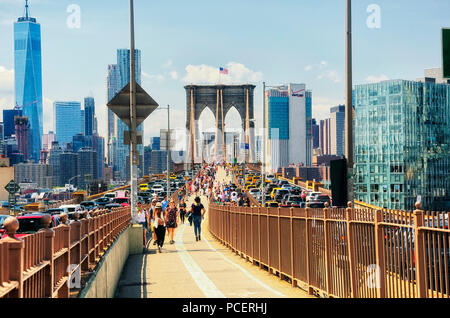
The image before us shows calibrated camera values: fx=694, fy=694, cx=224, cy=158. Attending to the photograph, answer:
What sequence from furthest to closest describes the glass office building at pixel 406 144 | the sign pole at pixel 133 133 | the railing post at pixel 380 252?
the glass office building at pixel 406 144 < the sign pole at pixel 133 133 < the railing post at pixel 380 252

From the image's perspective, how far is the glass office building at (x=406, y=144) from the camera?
130875 mm

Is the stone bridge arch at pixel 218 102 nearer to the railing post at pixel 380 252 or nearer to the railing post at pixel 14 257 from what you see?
the railing post at pixel 380 252

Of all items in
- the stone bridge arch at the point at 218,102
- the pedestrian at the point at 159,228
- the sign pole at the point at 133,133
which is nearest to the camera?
the sign pole at the point at 133,133

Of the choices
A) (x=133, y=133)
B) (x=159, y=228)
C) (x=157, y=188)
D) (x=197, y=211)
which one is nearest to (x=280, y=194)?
(x=157, y=188)

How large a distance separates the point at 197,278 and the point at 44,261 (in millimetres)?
7409

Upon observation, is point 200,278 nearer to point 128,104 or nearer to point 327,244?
point 327,244

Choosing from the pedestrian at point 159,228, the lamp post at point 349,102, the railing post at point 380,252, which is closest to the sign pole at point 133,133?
the pedestrian at point 159,228

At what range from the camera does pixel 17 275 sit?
510 cm

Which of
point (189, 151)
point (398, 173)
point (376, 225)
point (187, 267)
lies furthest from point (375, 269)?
point (189, 151)

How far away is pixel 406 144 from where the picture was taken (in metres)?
132

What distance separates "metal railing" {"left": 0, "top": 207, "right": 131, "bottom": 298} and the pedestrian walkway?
1.67 m

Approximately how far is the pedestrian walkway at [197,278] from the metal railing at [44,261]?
1.67 meters

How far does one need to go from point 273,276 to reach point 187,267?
2.29 metres

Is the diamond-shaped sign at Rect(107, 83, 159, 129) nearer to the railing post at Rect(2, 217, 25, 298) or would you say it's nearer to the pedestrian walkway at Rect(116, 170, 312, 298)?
the pedestrian walkway at Rect(116, 170, 312, 298)
